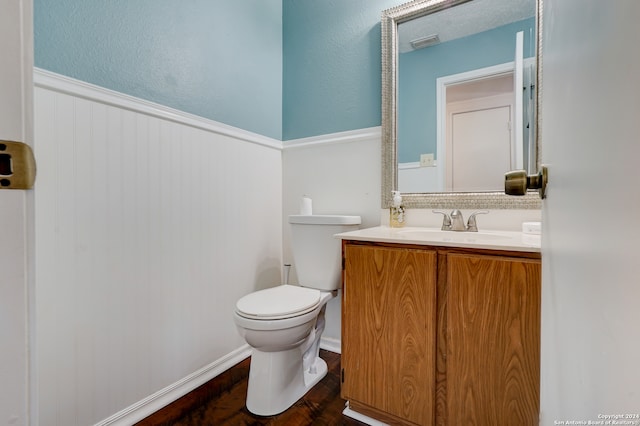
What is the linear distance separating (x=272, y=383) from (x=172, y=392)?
1.59 feet

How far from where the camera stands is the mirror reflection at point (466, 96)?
4.29ft

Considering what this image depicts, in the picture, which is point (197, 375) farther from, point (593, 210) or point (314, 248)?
point (593, 210)

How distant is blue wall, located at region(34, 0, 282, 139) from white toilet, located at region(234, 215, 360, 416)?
79cm

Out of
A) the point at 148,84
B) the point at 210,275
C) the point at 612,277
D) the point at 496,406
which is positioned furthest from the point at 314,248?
the point at 612,277

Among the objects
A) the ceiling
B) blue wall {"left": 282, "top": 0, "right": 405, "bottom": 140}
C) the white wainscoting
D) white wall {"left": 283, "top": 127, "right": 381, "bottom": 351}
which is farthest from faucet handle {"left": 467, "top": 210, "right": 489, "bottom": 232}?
the white wainscoting

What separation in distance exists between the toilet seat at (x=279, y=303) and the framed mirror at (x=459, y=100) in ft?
2.20

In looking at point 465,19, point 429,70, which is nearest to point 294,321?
point 429,70

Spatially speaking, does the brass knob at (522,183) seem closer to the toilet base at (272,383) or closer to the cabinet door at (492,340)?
the cabinet door at (492,340)

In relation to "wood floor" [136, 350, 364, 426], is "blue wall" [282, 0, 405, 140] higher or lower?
higher

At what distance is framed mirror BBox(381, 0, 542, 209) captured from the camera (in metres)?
1.30

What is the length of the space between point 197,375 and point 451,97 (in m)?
1.91

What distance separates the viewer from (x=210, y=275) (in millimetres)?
1532

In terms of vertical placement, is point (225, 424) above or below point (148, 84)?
below

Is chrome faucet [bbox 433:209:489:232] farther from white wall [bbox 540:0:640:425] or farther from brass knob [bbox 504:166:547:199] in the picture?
white wall [bbox 540:0:640:425]
